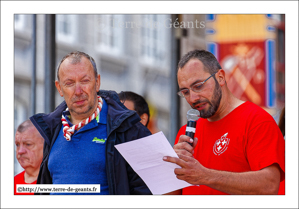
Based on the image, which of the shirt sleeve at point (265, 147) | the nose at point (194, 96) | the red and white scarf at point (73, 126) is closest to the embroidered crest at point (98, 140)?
the red and white scarf at point (73, 126)

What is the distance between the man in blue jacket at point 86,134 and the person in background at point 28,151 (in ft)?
1.24

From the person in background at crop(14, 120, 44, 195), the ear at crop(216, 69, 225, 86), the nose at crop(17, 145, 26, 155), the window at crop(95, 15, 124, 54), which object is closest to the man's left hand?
the ear at crop(216, 69, 225, 86)

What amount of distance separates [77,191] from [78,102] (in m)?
0.63

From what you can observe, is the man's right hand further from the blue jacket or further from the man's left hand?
the blue jacket

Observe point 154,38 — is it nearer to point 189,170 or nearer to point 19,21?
point 19,21

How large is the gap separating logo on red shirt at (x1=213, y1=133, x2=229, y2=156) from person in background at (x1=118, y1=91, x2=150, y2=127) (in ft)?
3.46

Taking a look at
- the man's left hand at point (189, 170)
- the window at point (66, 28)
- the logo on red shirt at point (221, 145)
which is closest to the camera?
the man's left hand at point (189, 170)

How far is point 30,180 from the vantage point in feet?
11.2

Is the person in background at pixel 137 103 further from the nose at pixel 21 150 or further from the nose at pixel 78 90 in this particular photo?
the nose at pixel 21 150

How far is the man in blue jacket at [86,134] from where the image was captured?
9.10 feet

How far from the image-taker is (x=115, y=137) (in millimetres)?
2809

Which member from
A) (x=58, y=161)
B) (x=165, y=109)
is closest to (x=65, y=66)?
(x=58, y=161)

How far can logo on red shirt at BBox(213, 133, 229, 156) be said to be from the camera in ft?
8.61
